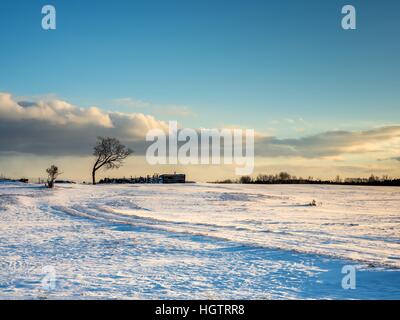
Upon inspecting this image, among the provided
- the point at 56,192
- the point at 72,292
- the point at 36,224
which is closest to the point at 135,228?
the point at 36,224

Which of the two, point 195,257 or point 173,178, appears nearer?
point 195,257

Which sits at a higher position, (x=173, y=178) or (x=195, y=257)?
(x=173, y=178)

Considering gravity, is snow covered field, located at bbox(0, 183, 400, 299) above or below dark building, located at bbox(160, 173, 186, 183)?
below

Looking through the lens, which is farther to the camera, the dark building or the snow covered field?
the dark building

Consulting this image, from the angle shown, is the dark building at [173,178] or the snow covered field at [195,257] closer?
the snow covered field at [195,257]

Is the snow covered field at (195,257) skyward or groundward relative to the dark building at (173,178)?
groundward

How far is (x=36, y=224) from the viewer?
2608 cm

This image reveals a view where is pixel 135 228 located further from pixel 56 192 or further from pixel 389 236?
pixel 56 192
